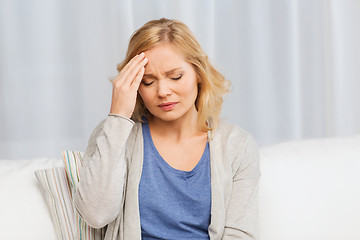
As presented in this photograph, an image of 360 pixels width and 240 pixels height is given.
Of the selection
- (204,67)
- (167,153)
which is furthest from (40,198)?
(204,67)

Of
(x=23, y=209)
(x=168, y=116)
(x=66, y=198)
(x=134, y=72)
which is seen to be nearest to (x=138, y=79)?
(x=134, y=72)

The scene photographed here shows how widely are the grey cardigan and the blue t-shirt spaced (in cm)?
3

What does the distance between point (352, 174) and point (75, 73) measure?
141cm

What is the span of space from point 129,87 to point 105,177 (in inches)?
10.1

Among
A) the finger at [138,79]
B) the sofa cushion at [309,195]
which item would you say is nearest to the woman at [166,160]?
the finger at [138,79]

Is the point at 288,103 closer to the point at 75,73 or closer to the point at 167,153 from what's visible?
the point at 75,73

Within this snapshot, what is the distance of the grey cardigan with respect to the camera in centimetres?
140

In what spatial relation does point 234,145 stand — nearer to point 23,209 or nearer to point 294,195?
point 294,195

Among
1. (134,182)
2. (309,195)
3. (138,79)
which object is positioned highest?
(138,79)

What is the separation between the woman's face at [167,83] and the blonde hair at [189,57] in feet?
0.08

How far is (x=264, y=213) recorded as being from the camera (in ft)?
5.51

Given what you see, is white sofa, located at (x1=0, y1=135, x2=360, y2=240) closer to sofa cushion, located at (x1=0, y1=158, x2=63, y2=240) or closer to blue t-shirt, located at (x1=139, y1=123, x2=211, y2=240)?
sofa cushion, located at (x1=0, y1=158, x2=63, y2=240)

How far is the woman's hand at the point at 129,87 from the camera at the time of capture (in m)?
1.44

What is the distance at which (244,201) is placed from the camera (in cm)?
151
